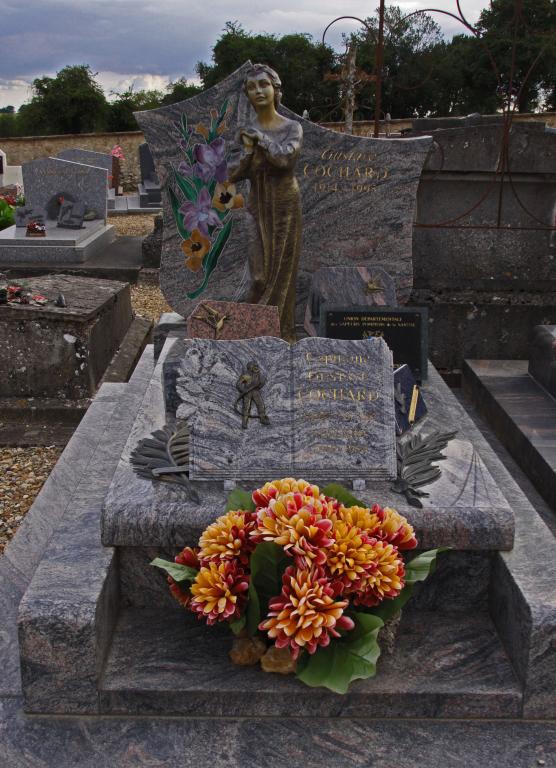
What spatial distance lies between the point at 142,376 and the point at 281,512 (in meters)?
3.13

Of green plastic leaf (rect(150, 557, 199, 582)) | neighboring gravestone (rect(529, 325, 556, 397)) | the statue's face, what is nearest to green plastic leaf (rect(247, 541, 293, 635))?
green plastic leaf (rect(150, 557, 199, 582))

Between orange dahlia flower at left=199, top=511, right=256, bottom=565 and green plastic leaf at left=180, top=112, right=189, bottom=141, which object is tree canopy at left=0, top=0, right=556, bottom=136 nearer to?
green plastic leaf at left=180, top=112, right=189, bottom=141

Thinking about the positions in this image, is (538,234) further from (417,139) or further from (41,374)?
(41,374)

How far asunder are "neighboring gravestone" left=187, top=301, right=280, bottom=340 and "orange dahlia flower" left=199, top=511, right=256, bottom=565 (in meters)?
1.76

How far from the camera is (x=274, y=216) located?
179 inches

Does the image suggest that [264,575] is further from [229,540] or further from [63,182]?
[63,182]

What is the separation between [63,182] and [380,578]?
395 inches

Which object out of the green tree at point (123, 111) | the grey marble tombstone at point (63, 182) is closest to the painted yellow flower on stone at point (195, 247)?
the grey marble tombstone at point (63, 182)

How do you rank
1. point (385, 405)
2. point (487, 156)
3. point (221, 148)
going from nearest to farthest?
1. point (385, 405)
2. point (221, 148)
3. point (487, 156)

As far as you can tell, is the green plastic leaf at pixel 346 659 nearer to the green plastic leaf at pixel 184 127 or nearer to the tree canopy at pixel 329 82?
the green plastic leaf at pixel 184 127

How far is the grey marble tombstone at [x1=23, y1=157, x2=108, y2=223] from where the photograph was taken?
1110cm

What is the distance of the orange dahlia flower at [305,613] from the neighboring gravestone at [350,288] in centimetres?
294

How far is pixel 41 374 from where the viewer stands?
6.03m

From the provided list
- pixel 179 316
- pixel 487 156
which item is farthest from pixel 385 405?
pixel 487 156
